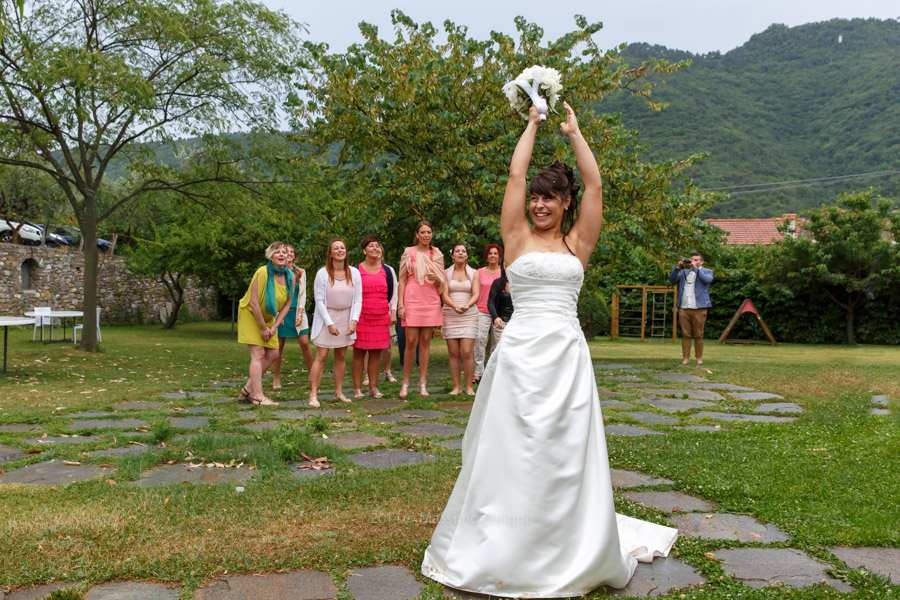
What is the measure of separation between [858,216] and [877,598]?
861 inches

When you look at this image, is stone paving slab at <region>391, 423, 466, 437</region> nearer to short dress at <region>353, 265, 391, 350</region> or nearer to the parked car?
short dress at <region>353, 265, 391, 350</region>

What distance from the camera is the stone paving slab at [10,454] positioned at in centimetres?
540

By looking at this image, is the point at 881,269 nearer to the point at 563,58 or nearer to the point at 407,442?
the point at 563,58

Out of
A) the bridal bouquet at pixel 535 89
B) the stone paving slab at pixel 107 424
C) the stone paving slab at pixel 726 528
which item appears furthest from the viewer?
the stone paving slab at pixel 107 424

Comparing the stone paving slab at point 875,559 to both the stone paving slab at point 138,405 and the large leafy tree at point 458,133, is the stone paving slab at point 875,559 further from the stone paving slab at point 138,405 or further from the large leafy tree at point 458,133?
the large leafy tree at point 458,133

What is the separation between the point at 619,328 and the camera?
2719 centimetres

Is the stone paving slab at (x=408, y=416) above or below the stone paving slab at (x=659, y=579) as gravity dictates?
above

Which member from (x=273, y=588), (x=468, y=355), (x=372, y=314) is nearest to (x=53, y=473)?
(x=273, y=588)

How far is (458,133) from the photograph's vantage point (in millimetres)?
11430

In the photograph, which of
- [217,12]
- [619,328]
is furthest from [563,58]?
[619,328]

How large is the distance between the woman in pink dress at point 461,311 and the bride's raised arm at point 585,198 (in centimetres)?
533

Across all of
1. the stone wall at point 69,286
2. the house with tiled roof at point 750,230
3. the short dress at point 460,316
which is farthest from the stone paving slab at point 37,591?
the house with tiled roof at point 750,230

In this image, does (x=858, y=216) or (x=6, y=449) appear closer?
(x=6, y=449)

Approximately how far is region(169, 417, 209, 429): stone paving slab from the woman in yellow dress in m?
1.17
